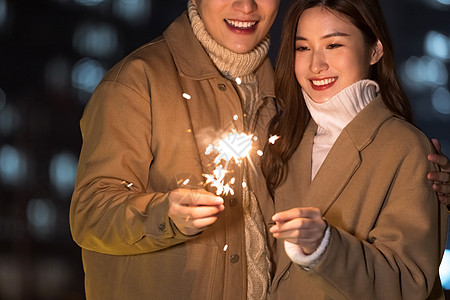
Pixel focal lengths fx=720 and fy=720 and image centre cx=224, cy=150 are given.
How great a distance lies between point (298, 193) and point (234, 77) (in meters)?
0.40

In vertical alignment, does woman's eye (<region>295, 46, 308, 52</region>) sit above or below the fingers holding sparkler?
above

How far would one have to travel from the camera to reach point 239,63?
2143 millimetres

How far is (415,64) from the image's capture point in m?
4.38

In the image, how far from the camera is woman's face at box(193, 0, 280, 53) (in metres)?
2.09

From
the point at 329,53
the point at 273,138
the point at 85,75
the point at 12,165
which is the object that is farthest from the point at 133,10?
the point at 329,53

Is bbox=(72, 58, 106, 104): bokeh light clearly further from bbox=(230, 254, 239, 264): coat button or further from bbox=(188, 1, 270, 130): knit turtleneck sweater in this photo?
bbox=(230, 254, 239, 264): coat button

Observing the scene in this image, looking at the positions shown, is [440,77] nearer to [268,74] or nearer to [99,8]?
[99,8]

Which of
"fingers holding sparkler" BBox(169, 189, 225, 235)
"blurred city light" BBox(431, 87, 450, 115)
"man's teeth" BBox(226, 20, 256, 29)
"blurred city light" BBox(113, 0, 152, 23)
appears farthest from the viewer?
"blurred city light" BBox(431, 87, 450, 115)

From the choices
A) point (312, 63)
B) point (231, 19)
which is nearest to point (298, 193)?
point (312, 63)

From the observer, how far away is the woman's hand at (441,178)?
1886 mm

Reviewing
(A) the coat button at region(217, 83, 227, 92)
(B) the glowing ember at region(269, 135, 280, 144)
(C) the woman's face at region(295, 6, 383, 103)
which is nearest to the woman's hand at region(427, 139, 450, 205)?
(C) the woman's face at region(295, 6, 383, 103)

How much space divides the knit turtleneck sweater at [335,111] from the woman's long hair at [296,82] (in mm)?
52

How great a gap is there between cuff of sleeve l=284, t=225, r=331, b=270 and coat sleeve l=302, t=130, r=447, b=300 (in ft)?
0.04

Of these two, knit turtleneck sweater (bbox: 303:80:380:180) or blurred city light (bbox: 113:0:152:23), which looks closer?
knit turtleneck sweater (bbox: 303:80:380:180)
